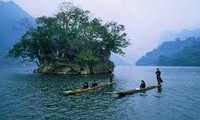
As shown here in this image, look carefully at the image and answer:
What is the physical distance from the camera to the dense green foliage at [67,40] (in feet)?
328

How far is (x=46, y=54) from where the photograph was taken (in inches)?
4053

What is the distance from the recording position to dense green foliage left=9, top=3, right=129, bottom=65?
99.9 m

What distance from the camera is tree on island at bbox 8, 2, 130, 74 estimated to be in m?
99.0

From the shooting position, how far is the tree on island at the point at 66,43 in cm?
9900

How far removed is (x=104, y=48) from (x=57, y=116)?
84256 mm

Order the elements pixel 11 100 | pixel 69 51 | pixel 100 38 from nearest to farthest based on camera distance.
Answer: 1. pixel 11 100
2. pixel 69 51
3. pixel 100 38

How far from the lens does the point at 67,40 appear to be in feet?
321

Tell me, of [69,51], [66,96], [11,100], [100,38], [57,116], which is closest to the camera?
[57,116]

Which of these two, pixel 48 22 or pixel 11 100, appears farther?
pixel 48 22

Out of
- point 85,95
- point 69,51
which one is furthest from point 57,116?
point 69,51

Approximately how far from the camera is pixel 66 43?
99125 mm

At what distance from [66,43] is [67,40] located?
1723mm

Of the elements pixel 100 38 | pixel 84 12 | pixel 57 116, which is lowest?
pixel 57 116

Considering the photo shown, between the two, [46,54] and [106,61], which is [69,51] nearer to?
[46,54]
